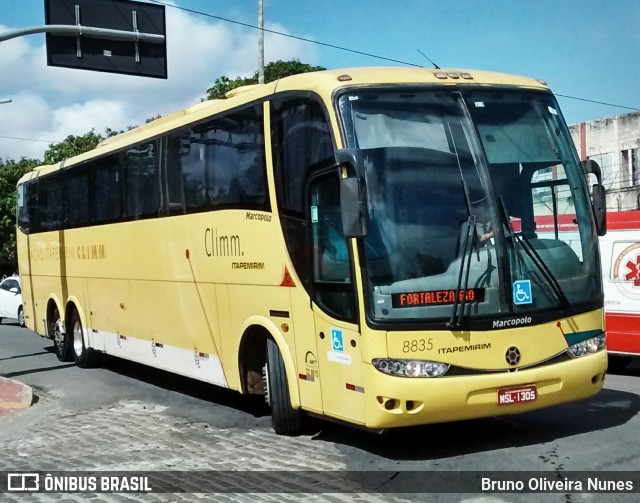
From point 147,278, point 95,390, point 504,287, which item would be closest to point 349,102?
point 504,287

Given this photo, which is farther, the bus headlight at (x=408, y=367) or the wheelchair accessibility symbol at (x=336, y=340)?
the wheelchair accessibility symbol at (x=336, y=340)

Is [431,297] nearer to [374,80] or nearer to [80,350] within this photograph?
[374,80]

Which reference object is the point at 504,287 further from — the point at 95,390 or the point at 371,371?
the point at 95,390

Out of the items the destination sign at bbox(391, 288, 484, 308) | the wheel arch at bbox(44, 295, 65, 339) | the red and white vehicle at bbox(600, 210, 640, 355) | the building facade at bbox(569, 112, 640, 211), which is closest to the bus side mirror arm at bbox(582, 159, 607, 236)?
the destination sign at bbox(391, 288, 484, 308)

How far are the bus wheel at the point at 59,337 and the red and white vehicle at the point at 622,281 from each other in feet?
32.4

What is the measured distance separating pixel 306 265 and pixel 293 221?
1.58 feet

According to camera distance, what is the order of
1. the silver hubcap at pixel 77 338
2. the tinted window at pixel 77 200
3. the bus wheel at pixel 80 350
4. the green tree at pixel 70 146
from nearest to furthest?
the tinted window at pixel 77 200 → the bus wheel at pixel 80 350 → the silver hubcap at pixel 77 338 → the green tree at pixel 70 146

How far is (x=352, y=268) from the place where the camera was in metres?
6.87

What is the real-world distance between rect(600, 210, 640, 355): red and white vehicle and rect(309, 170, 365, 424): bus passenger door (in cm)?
554

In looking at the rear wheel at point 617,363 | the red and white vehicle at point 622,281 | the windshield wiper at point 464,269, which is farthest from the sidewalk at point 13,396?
the rear wheel at point 617,363

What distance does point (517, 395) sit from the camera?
690cm

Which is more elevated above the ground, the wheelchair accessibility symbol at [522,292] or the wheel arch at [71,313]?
the wheelchair accessibility symbol at [522,292]

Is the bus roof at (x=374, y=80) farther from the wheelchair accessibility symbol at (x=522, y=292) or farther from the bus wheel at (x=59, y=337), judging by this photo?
the bus wheel at (x=59, y=337)

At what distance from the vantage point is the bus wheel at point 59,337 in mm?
15727
